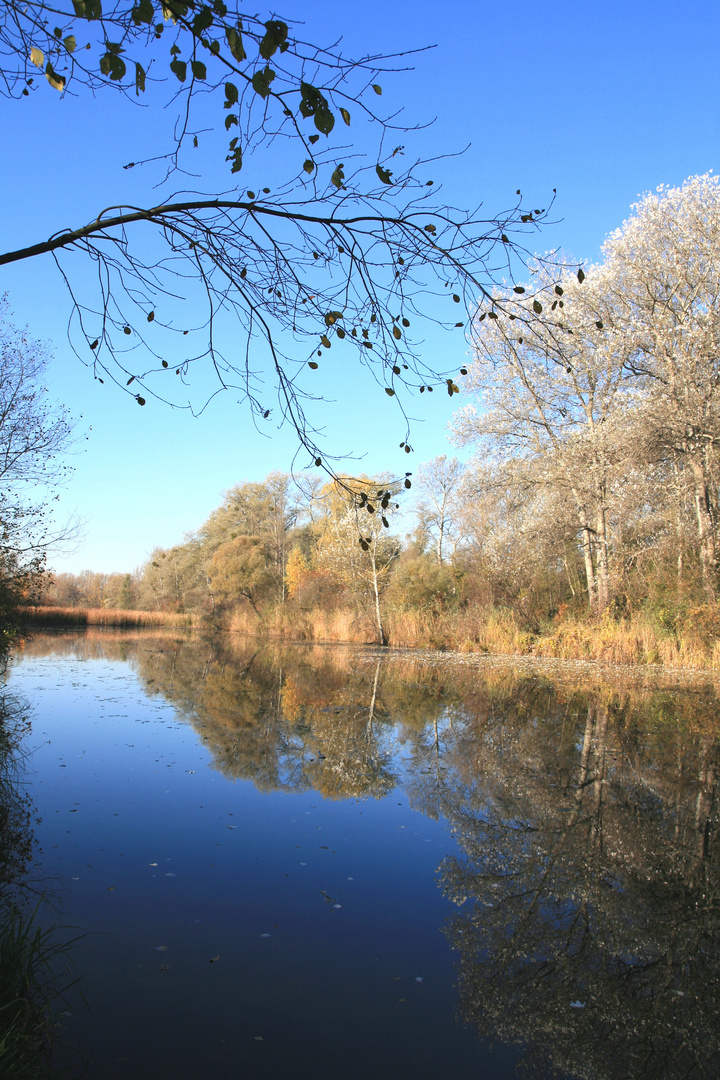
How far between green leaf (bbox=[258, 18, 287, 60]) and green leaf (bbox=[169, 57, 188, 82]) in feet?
1.34

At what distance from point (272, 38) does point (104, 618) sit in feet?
148

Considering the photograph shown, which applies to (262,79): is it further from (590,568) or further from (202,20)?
(590,568)

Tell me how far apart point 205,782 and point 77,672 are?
12.0m

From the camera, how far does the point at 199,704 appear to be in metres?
12.1

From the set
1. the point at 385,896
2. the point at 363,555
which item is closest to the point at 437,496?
the point at 363,555

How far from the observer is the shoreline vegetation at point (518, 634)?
1659 cm

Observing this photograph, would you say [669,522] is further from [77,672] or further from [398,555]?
[77,672]

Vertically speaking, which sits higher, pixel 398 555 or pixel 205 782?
pixel 398 555

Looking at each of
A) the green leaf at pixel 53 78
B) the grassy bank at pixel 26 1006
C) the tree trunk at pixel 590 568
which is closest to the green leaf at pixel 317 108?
the green leaf at pixel 53 78

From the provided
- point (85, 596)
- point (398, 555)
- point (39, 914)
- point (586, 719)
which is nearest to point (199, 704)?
point (586, 719)

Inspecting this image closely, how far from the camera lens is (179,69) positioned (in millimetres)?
2953

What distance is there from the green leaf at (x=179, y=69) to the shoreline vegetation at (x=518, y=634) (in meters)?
13.2

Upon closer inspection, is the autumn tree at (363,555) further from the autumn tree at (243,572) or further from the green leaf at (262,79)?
the green leaf at (262,79)

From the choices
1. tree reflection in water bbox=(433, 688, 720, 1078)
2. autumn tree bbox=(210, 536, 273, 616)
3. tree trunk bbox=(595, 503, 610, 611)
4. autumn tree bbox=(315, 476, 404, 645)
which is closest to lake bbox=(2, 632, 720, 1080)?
tree reflection in water bbox=(433, 688, 720, 1078)
